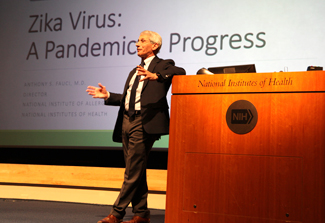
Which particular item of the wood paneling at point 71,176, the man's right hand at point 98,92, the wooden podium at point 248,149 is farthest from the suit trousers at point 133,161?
the wood paneling at point 71,176

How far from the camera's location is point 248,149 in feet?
4.57

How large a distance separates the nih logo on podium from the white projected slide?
6.21 feet

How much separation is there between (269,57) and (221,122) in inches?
77.6

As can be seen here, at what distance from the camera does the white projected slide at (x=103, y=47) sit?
10.4 ft

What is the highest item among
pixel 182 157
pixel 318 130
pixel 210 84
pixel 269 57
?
pixel 269 57

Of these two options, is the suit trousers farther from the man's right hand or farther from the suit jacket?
the man's right hand

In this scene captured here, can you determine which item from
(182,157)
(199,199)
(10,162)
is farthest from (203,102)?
(10,162)

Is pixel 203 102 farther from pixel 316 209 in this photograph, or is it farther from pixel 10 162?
pixel 10 162

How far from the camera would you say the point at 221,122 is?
143 centimetres

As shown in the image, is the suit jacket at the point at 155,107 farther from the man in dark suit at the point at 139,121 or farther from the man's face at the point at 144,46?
the man's face at the point at 144,46

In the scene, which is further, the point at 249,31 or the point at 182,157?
the point at 249,31

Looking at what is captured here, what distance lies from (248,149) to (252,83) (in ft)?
0.81

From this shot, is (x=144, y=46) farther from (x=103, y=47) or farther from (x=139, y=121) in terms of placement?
(x=103, y=47)

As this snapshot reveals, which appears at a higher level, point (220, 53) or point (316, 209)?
point (220, 53)
